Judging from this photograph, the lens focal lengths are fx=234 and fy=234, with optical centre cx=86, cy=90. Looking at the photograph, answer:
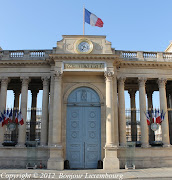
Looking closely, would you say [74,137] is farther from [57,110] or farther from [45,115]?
[45,115]

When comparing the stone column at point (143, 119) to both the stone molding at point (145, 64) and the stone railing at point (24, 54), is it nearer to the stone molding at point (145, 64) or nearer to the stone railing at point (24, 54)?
the stone molding at point (145, 64)

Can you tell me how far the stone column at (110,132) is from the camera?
64.5 ft

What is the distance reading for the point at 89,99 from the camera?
889 inches

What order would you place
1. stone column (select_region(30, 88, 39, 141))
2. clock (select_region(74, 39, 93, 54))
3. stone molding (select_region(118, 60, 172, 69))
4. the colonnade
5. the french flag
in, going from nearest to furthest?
the colonnade < clock (select_region(74, 39, 93, 54)) < stone molding (select_region(118, 60, 172, 69)) < the french flag < stone column (select_region(30, 88, 39, 141))

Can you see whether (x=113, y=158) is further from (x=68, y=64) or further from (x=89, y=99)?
(x=68, y=64)

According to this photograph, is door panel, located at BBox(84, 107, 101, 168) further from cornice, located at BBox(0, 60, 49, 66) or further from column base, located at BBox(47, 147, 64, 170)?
cornice, located at BBox(0, 60, 49, 66)

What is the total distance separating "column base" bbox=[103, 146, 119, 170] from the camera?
1956cm

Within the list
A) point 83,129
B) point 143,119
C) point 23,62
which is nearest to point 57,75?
point 23,62

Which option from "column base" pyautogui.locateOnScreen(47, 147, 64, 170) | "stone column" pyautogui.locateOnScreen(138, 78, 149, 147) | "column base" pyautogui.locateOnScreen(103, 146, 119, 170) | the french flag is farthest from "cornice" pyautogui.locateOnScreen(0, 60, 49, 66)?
"column base" pyautogui.locateOnScreen(103, 146, 119, 170)

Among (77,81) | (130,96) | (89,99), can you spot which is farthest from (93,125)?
(130,96)

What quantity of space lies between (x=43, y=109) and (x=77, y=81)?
419cm

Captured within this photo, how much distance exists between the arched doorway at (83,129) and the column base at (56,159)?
136 cm

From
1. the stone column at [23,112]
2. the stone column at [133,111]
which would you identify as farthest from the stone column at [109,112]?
the stone column at [23,112]

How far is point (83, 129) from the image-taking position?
71.4 ft
